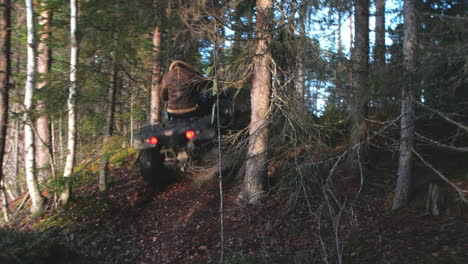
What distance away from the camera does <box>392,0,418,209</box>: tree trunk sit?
14.1 ft

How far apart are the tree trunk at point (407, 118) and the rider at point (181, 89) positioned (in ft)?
11.6

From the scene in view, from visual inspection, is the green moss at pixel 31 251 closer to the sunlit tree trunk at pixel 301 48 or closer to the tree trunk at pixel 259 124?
the tree trunk at pixel 259 124

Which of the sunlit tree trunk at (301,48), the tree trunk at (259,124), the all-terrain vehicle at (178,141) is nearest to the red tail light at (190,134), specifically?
the all-terrain vehicle at (178,141)

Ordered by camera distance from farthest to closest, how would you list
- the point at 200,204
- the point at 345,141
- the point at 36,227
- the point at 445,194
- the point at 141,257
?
1. the point at 345,141
2. the point at 200,204
3. the point at 36,227
4. the point at 141,257
5. the point at 445,194

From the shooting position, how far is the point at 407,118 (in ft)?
15.5

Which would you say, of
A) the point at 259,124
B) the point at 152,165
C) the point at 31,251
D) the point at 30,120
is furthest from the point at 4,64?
the point at 259,124

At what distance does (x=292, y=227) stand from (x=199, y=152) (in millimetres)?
2391

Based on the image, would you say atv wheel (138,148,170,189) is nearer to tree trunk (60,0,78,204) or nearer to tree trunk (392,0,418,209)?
tree trunk (60,0,78,204)

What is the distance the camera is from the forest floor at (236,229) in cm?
414

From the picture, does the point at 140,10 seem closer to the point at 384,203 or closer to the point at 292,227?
the point at 292,227

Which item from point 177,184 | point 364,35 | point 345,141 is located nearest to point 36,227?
point 177,184

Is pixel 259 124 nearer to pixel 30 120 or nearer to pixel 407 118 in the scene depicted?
pixel 407 118

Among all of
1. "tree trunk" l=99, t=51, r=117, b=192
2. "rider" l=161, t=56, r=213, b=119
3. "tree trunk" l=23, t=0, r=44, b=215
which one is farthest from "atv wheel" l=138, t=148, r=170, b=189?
"tree trunk" l=23, t=0, r=44, b=215

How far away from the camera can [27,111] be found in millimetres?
5848
